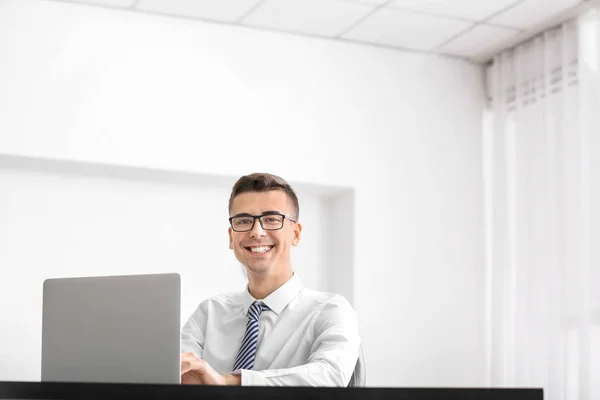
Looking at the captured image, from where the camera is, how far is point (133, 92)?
4.70 metres

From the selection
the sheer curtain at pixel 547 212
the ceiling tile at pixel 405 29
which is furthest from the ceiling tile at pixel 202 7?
the sheer curtain at pixel 547 212

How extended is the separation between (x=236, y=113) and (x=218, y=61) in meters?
0.30

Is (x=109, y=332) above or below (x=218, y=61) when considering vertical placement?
below

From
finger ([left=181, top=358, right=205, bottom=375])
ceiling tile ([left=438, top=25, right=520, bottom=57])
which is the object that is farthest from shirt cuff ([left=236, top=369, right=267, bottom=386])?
ceiling tile ([left=438, top=25, right=520, bottom=57])

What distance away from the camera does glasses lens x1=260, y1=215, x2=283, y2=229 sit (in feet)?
8.86

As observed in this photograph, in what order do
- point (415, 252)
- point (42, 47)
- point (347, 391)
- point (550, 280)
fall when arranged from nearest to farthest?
point (347, 391)
point (42, 47)
point (550, 280)
point (415, 252)

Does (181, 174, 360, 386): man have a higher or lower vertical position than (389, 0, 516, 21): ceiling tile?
lower

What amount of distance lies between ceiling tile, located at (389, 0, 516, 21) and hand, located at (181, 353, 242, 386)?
112 inches

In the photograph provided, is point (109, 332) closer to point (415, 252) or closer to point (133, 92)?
point (133, 92)

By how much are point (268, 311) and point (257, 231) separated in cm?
26

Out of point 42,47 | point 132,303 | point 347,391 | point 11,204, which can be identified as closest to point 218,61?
point 42,47

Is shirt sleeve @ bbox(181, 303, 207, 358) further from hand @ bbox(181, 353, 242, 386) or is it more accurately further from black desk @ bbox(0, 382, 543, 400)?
black desk @ bbox(0, 382, 543, 400)

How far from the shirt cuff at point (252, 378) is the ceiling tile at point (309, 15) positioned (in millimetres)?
2744

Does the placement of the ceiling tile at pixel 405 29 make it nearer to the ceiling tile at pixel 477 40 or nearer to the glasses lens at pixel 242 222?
the ceiling tile at pixel 477 40
